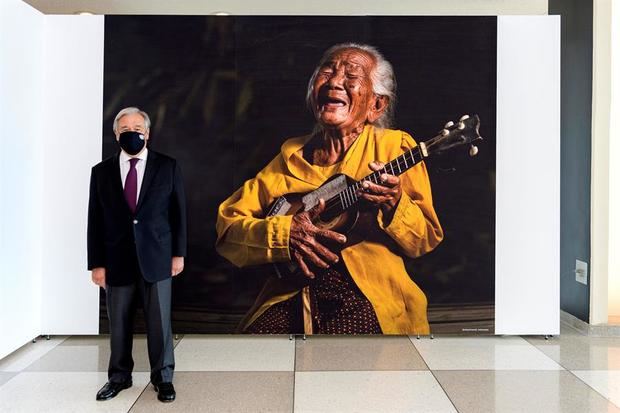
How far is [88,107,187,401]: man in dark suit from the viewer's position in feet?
14.4

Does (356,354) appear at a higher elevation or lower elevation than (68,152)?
lower

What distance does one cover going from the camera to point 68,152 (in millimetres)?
5906

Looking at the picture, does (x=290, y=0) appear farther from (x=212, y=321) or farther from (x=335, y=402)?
(x=335, y=402)

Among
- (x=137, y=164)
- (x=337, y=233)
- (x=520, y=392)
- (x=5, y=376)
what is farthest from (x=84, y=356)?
(x=520, y=392)

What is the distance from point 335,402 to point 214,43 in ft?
10.5

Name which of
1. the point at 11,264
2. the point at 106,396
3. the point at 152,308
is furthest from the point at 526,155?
the point at 11,264

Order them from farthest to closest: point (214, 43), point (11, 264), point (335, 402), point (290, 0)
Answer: point (290, 0)
point (214, 43)
point (11, 264)
point (335, 402)

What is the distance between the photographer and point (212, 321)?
5.94 metres

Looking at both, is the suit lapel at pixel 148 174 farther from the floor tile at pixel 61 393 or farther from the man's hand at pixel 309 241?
the man's hand at pixel 309 241

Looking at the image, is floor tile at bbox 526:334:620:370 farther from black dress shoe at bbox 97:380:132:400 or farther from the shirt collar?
the shirt collar

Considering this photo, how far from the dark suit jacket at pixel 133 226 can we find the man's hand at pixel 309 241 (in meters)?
1.49

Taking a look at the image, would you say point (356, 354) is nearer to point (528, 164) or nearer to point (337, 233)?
point (337, 233)

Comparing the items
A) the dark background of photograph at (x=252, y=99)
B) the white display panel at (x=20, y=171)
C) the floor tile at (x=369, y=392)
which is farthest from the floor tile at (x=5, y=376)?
the floor tile at (x=369, y=392)

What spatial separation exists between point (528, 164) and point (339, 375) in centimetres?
251
